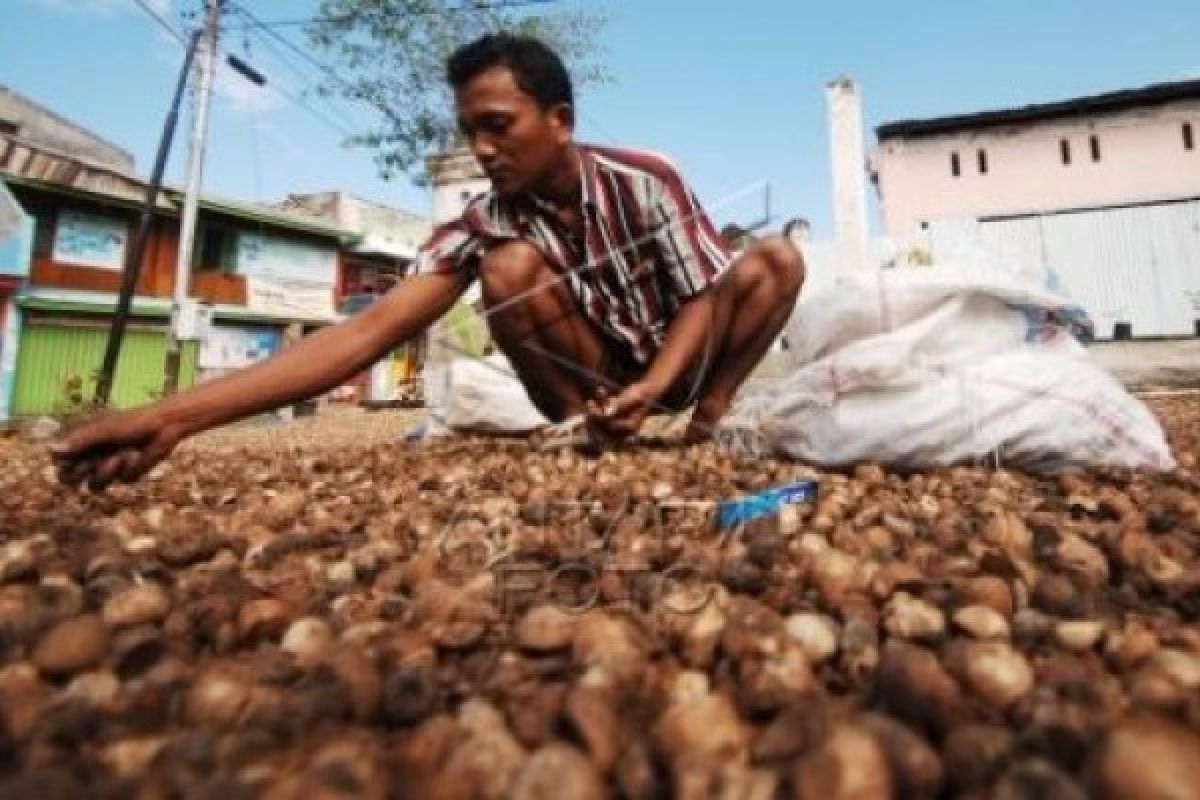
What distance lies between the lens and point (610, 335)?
8.43 ft

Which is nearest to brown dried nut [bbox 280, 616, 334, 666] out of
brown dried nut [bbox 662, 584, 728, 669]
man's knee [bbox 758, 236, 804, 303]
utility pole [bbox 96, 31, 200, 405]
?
brown dried nut [bbox 662, 584, 728, 669]

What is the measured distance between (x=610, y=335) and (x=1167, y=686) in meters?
2.01

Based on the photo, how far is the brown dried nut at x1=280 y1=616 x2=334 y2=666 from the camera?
0.83 meters

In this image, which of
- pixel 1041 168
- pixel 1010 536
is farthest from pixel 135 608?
pixel 1041 168

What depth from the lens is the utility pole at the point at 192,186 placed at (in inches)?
443

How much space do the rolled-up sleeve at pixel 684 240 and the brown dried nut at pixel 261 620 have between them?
1716mm

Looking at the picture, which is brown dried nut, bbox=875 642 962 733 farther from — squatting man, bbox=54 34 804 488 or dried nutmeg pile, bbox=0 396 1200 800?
squatting man, bbox=54 34 804 488

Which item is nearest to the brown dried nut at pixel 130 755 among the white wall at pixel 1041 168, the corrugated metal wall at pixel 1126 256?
the corrugated metal wall at pixel 1126 256

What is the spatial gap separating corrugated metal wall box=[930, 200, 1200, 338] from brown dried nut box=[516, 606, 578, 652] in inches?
512

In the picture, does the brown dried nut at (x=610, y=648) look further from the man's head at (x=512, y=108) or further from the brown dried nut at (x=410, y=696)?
the man's head at (x=512, y=108)

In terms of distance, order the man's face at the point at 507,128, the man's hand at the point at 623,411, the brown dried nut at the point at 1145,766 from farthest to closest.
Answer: the man's face at the point at 507,128 → the man's hand at the point at 623,411 → the brown dried nut at the point at 1145,766

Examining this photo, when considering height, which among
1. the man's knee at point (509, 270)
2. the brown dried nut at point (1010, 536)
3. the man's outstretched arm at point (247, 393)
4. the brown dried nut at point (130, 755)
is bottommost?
the brown dried nut at point (130, 755)

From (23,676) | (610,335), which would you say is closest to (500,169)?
(610,335)

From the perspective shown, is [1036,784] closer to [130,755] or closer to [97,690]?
[130,755]
